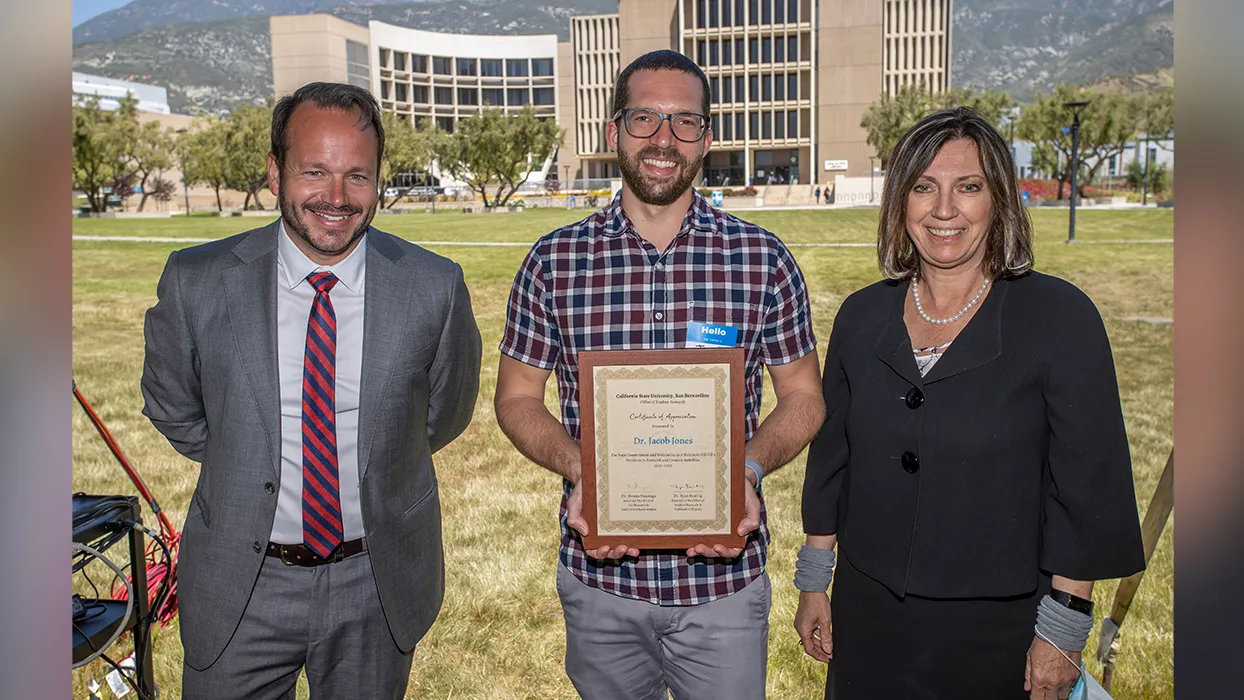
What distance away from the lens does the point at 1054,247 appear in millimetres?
25672

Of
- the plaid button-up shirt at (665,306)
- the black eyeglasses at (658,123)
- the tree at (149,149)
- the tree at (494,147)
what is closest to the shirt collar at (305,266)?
the plaid button-up shirt at (665,306)

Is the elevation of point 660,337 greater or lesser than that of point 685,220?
lesser

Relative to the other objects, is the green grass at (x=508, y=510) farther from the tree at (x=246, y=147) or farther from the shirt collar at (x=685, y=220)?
the tree at (x=246, y=147)

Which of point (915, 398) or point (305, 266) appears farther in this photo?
point (305, 266)

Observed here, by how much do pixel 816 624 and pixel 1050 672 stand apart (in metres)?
0.67

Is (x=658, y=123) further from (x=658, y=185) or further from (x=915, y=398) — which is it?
(x=915, y=398)

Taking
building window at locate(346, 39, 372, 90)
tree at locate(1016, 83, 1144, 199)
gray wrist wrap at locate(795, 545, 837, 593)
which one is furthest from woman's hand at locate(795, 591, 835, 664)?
building window at locate(346, 39, 372, 90)

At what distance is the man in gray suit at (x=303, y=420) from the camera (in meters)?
2.57

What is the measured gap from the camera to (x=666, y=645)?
2766 mm

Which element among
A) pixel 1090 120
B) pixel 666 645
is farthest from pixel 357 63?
pixel 666 645

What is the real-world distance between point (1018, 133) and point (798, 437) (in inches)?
2530

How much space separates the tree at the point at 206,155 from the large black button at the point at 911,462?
62.8m

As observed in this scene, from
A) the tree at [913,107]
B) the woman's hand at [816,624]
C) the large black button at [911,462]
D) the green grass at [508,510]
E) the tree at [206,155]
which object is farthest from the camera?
the tree at [206,155]
